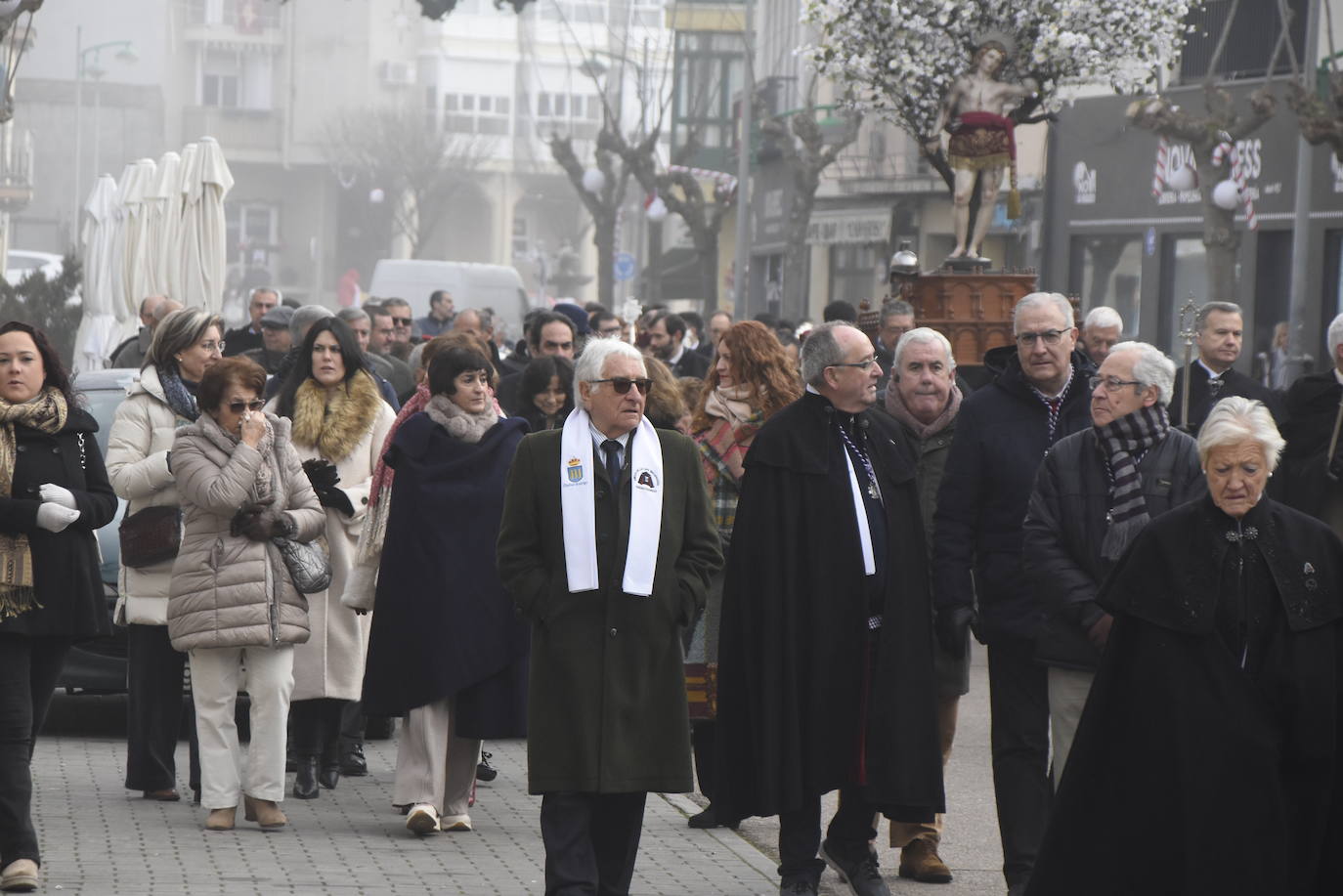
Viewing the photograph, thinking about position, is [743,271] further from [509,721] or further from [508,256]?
[508,256]

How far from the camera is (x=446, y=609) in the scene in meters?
8.68

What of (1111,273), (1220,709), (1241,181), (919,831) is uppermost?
(1241,181)

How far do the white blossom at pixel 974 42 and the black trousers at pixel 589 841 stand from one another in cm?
1031

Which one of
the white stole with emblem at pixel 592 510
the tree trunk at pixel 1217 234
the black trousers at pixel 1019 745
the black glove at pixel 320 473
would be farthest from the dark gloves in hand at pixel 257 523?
the tree trunk at pixel 1217 234

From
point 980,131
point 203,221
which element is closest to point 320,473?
point 980,131

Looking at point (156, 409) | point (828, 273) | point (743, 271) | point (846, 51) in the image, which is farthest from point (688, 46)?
point (156, 409)

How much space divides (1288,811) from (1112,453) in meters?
1.48

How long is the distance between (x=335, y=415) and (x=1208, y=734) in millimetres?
4636

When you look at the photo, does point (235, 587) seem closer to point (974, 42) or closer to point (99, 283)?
point (974, 42)

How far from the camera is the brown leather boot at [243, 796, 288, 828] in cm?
872

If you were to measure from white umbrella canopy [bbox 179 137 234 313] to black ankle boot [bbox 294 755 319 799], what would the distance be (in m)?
10.9

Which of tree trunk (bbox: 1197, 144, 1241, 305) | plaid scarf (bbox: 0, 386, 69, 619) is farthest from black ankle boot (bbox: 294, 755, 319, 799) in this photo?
tree trunk (bbox: 1197, 144, 1241, 305)

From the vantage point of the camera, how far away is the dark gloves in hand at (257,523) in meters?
8.62

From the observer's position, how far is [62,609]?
7.45 meters
